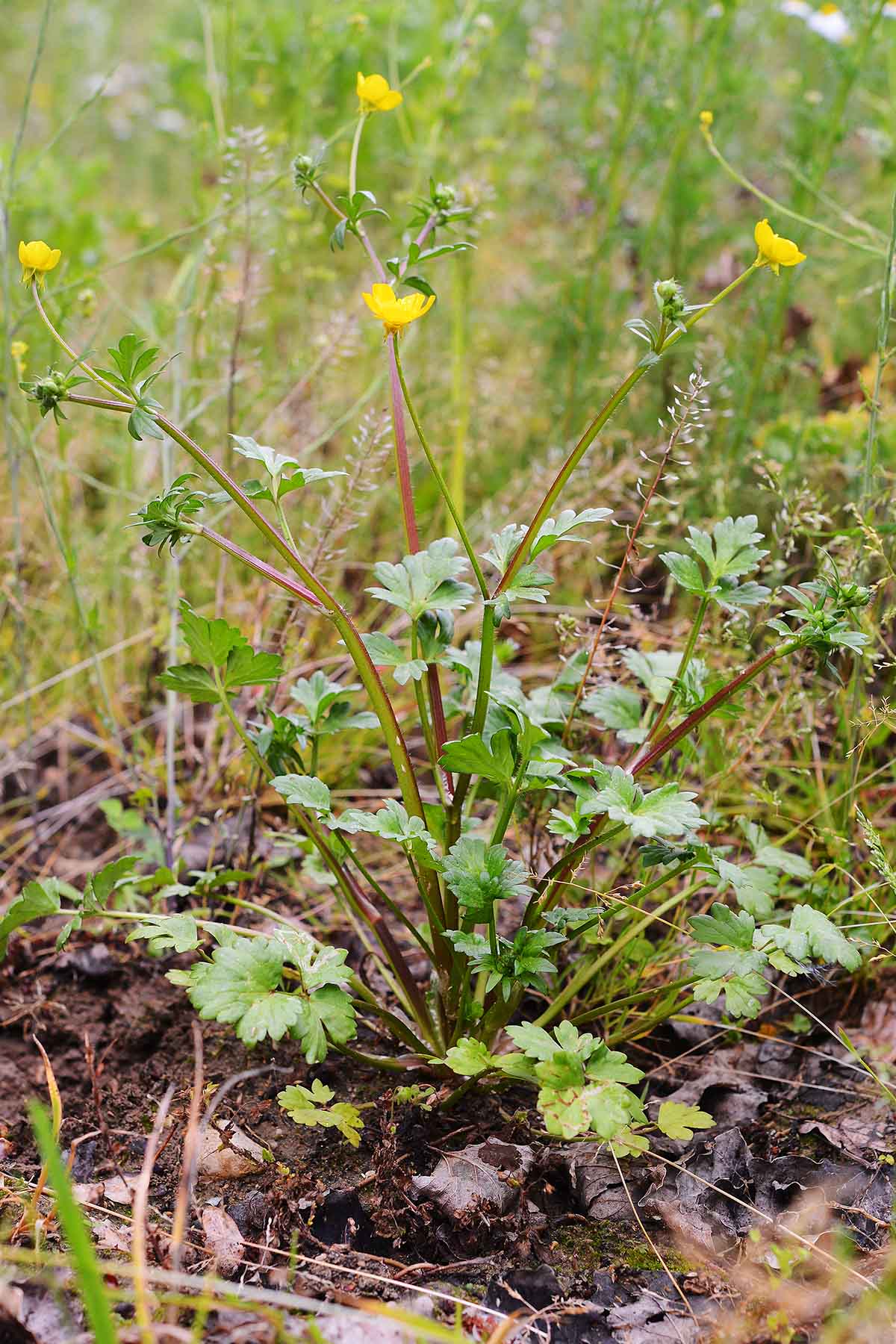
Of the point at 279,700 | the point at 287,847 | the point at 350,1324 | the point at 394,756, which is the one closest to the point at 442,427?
the point at 279,700

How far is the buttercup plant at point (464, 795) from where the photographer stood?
1.16 m

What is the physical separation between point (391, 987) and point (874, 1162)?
2.30 feet

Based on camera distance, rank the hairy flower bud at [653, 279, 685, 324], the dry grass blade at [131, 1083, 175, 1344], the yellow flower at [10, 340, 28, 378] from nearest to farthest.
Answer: the dry grass blade at [131, 1083, 175, 1344]
the hairy flower bud at [653, 279, 685, 324]
the yellow flower at [10, 340, 28, 378]

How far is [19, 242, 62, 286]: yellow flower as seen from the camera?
45.8 inches

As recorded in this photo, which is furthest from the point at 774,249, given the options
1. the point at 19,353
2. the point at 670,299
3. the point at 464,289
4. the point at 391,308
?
the point at 464,289

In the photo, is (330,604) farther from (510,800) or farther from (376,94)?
(376,94)

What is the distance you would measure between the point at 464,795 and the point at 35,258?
0.84 metres

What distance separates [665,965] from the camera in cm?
151

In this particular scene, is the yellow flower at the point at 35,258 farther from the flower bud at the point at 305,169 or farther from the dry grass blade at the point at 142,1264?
the dry grass blade at the point at 142,1264

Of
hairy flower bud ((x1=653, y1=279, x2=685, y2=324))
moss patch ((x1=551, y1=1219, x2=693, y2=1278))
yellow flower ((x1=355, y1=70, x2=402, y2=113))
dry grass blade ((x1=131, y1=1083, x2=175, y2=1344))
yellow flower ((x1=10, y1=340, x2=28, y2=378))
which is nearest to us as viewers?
dry grass blade ((x1=131, y1=1083, x2=175, y2=1344))

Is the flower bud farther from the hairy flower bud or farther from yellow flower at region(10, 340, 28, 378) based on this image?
yellow flower at region(10, 340, 28, 378)

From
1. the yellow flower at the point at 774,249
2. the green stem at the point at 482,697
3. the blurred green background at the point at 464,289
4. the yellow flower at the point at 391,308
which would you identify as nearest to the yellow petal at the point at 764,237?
the yellow flower at the point at 774,249

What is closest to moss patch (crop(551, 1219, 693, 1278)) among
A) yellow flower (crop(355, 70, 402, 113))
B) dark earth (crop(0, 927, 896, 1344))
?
dark earth (crop(0, 927, 896, 1344))

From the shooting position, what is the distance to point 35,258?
117cm
